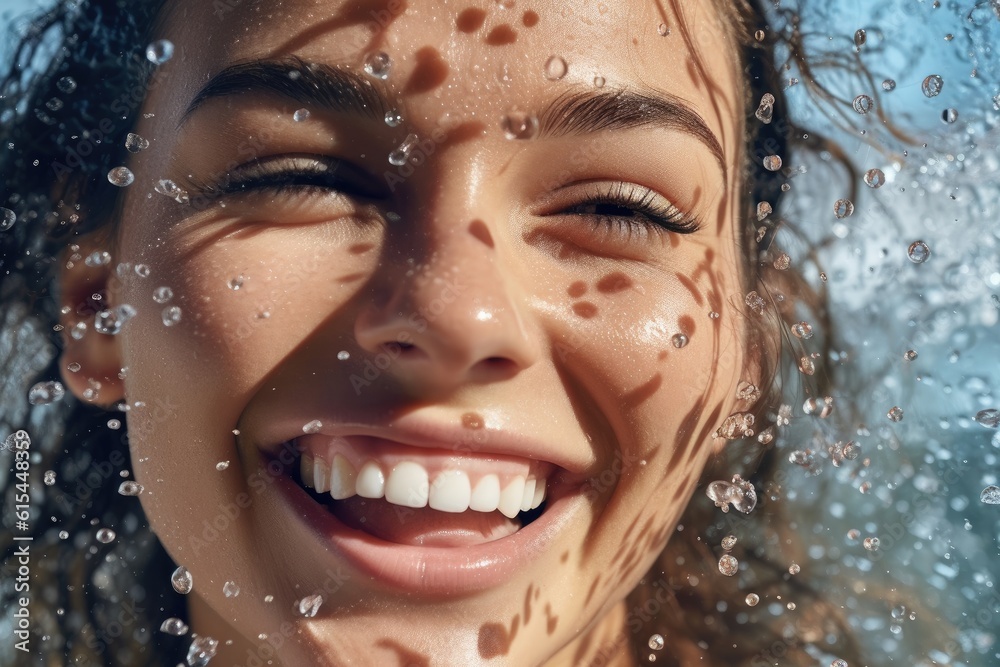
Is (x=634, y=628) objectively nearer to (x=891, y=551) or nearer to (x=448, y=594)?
(x=448, y=594)

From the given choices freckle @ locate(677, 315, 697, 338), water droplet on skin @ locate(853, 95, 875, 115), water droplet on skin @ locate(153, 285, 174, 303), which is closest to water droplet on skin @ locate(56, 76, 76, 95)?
water droplet on skin @ locate(153, 285, 174, 303)

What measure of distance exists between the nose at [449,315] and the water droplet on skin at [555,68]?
0.18 metres

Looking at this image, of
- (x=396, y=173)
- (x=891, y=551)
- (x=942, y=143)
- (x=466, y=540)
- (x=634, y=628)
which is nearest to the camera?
(x=396, y=173)

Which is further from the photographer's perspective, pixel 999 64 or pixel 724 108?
pixel 999 64

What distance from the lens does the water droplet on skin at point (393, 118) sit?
2.91 ft

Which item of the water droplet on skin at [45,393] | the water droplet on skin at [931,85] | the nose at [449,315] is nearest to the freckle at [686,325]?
the nose at [449,315]

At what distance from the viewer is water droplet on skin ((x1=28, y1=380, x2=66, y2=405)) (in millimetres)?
1576

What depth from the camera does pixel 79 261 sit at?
125cm

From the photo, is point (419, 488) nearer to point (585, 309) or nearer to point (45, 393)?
point (585, 309)

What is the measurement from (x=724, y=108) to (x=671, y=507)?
58cm

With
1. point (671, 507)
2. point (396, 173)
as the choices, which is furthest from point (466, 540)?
point (396, 173)

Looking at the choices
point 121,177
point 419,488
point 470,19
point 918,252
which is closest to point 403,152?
point 470,19

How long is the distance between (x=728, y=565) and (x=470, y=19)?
1416 mm

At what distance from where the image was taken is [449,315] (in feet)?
2.82
